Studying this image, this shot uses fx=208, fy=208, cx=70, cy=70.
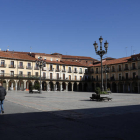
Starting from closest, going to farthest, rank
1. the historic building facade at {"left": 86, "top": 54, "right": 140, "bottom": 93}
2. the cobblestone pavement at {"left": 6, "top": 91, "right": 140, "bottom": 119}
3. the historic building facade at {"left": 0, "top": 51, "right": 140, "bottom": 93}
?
the cobblestone pavement at {"left": 6, "top": 91, "right": 140, "bottom": 119}
the historic building facade at {"left": 0, "top": 51, "right": 140, "bottom": 93}
the historic building facade at {"left": 86, "top": 54, "right": 140, "bottom": 93}

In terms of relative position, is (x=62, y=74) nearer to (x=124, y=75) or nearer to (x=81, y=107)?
(x=124, y=75)

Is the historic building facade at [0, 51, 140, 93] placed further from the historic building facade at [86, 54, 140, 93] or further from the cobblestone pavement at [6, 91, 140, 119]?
the cobblestone pavement at [6, 91, 140, 119]

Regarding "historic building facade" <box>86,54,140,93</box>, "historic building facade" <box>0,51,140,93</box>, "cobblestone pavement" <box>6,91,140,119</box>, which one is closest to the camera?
"cobblestone pavement" <box>6,91,140,119</box>

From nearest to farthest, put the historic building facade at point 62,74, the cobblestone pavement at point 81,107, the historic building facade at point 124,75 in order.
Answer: the cobblestone pavement at point 81,107, the historic building facade at point 62,74, the historic building facade at point 124,75

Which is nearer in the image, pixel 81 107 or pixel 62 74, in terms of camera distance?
pixel 81 107

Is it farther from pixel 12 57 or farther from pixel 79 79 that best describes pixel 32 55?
pixel 79 79

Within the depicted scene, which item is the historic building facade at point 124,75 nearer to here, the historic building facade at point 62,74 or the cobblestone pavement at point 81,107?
the historic building facade at point 62,74

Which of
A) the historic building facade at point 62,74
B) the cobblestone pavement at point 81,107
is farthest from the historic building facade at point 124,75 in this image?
the cobblestone pavement at point 81,107

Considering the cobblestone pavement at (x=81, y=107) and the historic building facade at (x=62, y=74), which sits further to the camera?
the historic building facade at (x=62, y=74)

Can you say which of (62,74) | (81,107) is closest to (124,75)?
(62,74)

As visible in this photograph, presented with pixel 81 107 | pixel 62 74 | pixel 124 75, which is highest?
pixel 62 74

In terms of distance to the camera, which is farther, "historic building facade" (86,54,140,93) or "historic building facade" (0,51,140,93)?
"historic building facade" (86,54,140,93)

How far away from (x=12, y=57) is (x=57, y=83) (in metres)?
18.2

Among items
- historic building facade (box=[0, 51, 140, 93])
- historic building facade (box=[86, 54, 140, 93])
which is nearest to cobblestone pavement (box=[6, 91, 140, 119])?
historic building facade (box=[0, 51, 140, 93])
